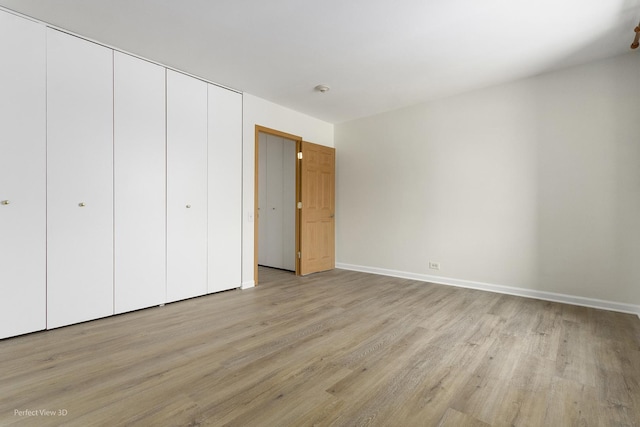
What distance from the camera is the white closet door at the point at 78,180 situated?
9.31ft

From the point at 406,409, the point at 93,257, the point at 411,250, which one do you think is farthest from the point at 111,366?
the point at 411,250

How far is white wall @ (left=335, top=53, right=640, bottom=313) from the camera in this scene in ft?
11.3

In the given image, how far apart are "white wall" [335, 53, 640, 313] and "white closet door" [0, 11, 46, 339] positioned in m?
4.41

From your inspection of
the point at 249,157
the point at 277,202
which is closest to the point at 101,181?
the point at 249,157

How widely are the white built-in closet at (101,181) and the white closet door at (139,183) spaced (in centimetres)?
1

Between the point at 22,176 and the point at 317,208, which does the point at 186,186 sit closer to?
the point at 22,176

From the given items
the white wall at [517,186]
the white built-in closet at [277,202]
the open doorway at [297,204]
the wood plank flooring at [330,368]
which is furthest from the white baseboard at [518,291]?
the white built-in closet at [277,202]

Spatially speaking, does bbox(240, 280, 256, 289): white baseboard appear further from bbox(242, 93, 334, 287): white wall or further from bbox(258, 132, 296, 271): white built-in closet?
bbox(258, 132, 296, 271): white built-in closet

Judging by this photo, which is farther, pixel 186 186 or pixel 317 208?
pixel 317 208

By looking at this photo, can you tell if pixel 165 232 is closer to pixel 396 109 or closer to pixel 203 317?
pixel 203 317

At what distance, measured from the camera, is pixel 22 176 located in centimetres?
267

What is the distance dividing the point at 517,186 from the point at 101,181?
4.94m

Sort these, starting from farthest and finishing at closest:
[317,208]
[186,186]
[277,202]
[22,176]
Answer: [277,202] → [317,208] → [186,186] → [22,176]

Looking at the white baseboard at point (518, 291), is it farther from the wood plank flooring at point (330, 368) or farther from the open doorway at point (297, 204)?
the open doorway at point (297, 204)
